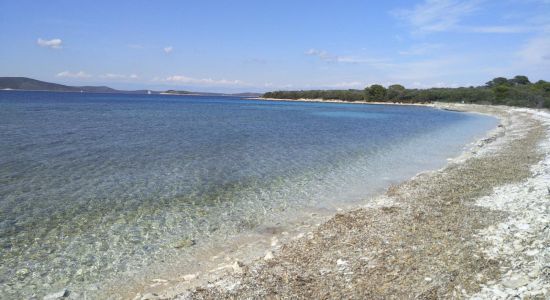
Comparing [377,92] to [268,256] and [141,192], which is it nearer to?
[141,192]

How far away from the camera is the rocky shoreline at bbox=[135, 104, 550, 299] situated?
243 inches

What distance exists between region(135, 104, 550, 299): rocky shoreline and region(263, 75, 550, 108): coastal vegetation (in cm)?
8766

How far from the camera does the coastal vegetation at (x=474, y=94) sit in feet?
325

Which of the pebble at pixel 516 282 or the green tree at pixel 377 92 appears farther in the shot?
the green tree at pixel 377 92

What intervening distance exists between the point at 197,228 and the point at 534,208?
874cm

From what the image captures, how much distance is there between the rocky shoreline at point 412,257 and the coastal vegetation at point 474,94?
288ft

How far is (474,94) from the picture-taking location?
130375 mm

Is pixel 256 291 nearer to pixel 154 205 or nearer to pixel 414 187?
pixel 154 205

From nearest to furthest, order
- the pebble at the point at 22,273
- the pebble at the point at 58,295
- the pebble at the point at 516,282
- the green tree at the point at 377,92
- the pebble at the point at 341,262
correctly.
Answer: the pebble at the point at 516,282 < the pebble at the point at 58,295 < the pebble at the point at 341,262 < the pebble at the point at 22,273 < the green tree at the point at 377,92

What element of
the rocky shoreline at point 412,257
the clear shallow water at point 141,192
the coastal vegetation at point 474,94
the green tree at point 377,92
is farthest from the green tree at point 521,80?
the rocky shoreline at point 412,257

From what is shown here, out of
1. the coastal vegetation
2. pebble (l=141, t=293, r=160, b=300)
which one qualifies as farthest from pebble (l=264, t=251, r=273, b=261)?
the coastal vegetation

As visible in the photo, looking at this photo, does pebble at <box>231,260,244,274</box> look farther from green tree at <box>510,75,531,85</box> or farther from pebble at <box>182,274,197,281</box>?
green tree at <box>510,75,531,85</box>

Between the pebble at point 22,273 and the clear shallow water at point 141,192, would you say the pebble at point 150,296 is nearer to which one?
the clear shallow water at point 141,192

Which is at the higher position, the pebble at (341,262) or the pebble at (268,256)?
the pebble at (341,262)
